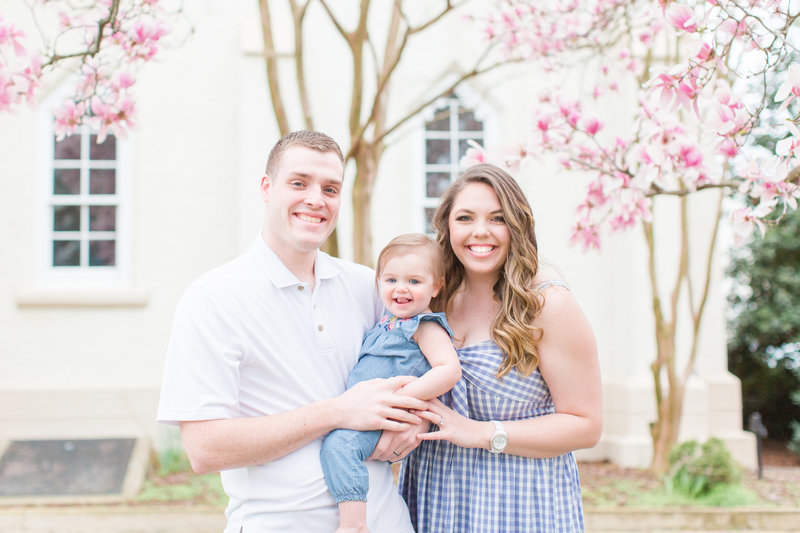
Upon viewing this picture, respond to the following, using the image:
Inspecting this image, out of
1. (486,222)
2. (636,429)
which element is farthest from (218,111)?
(486,222)

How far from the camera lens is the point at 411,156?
8273 millimetres

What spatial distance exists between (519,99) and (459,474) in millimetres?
6634

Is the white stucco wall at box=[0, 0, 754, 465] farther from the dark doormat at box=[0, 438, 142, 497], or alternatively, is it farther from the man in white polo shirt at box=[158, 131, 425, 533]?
the man in white polo shirt at box=[158, 131, 425, 533]

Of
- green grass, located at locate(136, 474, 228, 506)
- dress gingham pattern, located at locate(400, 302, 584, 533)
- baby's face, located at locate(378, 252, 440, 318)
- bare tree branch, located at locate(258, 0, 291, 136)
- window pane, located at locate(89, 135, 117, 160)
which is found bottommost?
green grass, located at locate(136, 474, 228, 506)

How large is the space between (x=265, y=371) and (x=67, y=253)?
278 inches

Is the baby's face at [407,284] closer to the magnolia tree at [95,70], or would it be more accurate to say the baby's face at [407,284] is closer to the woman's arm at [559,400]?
the woman's arm at [559,400]

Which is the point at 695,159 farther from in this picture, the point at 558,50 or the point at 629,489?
the point at 629,489

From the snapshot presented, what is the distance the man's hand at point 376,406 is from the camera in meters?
2.04

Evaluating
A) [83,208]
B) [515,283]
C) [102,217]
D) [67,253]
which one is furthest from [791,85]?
[67,253]

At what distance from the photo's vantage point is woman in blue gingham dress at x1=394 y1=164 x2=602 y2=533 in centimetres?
225

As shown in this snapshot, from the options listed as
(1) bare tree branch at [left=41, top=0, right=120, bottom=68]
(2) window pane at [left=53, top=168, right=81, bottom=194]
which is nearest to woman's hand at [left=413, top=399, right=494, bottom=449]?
(1) bare tree branch at [left=41, top=0, right=120, bottom=68]

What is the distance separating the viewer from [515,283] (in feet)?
7.52

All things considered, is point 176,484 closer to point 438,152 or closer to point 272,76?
point 272,76

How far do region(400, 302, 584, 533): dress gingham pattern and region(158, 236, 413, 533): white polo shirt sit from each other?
18 cm
